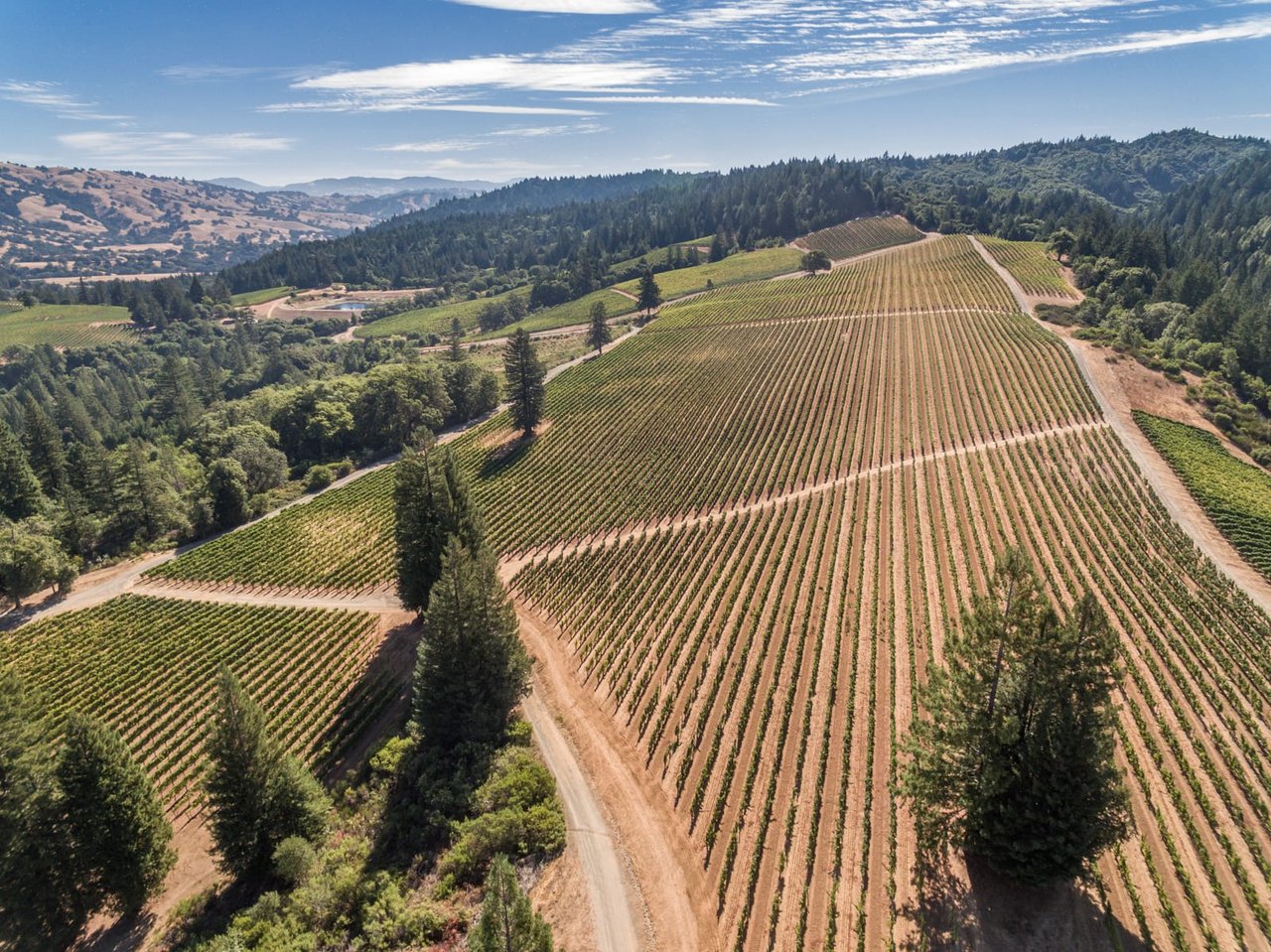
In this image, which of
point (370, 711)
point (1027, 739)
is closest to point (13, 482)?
point (370, 711)

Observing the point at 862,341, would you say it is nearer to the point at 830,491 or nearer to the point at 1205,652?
the point at 830,491

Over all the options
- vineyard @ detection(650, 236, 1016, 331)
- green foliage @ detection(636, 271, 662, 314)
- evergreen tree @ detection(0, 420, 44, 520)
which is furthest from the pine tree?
green foliage @ detection(636, 271, 662, 314)

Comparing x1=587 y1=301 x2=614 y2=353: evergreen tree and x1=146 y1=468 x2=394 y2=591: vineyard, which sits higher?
x1=587 y1=301 x2=614 y2=353: evergreen tree

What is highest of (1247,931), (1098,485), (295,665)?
(1098,485)

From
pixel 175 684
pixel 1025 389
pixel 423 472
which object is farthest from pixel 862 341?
pixel 175 684

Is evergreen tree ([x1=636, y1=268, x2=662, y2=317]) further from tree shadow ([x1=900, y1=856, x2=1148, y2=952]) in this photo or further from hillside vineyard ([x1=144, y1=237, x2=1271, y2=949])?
tree shadow ([x1=900, y1=856, x2=1148, y2=952])

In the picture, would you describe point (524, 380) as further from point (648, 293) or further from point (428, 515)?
point (648, 293)
